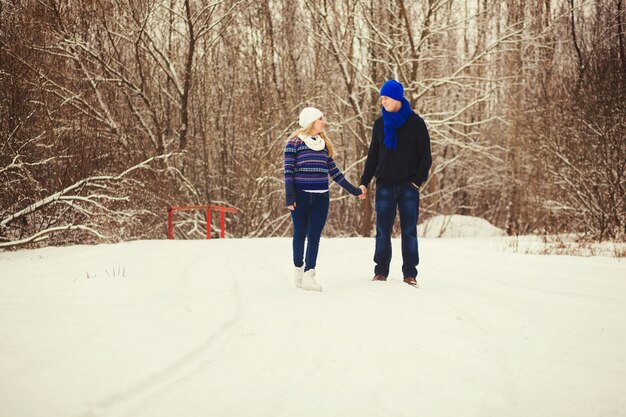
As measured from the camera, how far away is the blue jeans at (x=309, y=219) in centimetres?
549

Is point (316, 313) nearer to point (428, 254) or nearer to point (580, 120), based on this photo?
point (428, 254)

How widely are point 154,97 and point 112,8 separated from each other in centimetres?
365

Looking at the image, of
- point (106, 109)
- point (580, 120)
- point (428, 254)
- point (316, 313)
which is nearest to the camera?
point (316, 313)

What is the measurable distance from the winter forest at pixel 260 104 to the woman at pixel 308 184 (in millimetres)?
6369

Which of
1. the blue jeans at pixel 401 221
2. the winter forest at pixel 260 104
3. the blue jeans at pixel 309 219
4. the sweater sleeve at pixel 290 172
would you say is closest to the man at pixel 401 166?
the blue jeans at pixel 401 221

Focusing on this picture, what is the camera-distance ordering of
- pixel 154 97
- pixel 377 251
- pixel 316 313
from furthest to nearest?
pixel 154 97 < pixel 377 251 < pixel 316 313

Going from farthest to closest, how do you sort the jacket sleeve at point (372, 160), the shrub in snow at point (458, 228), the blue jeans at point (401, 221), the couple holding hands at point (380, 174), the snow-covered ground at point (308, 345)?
the shrub in snow at point (458, 228), the jacket sleeve at point (372, 160), the blue jeans at point (401, 221), the couple holding hands at point (380, 174), the snow-covered ground at point (308, 345)

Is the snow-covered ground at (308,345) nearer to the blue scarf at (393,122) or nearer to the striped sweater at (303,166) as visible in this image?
the striped sweater at (303,166)

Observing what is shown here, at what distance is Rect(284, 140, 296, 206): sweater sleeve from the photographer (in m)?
5.34

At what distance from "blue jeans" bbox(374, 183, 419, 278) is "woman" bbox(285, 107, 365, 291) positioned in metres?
0.45

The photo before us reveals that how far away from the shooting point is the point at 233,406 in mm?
2465

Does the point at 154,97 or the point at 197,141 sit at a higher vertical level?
the point at 154,97

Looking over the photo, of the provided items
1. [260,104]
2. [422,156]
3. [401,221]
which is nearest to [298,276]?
[401,221]

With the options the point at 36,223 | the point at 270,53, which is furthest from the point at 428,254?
the point at 270,53
